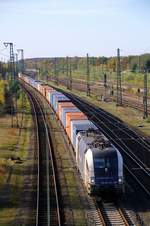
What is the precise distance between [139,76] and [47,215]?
122502 mm

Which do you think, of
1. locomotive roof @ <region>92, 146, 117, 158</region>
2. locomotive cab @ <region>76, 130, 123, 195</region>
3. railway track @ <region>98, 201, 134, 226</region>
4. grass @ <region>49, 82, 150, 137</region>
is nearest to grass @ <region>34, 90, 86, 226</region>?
railway track @ <region>98, 201, 134, 226</region>

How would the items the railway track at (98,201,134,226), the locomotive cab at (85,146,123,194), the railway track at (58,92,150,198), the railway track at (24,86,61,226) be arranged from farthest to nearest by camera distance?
the railway track at (58,92,150,198), the locomotive cab at (85,146,123,194), the railway track at (24,86,61,226), the railway track at (98,201,134,226)

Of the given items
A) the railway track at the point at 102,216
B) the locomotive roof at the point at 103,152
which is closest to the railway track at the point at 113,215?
the railway track at the point at 102,216

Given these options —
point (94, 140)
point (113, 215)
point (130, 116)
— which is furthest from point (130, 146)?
point (130, 116)

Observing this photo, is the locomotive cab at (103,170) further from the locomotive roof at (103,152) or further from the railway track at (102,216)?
the railway track at (102,216)

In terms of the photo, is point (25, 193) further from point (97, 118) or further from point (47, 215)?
point (97, 118)

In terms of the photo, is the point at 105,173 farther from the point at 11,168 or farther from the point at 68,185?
the point at 11,168

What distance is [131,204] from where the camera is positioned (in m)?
25.3

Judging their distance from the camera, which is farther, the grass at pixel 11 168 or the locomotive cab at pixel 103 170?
the grass at pixel 11 168

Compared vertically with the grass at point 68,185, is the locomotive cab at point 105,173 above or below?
above

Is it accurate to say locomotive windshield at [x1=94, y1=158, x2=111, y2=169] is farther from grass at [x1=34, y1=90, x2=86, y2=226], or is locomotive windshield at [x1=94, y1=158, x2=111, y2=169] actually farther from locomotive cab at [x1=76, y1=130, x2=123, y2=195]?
grass at [x1=34, y1=90, x2=86, y2=226]

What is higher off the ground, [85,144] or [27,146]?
Result: [85,144]

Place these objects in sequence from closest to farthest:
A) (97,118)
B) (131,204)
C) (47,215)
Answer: (47,215)
(131,204)
(97,118)

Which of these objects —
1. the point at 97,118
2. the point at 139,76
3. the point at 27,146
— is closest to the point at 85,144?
the point at 27,146
